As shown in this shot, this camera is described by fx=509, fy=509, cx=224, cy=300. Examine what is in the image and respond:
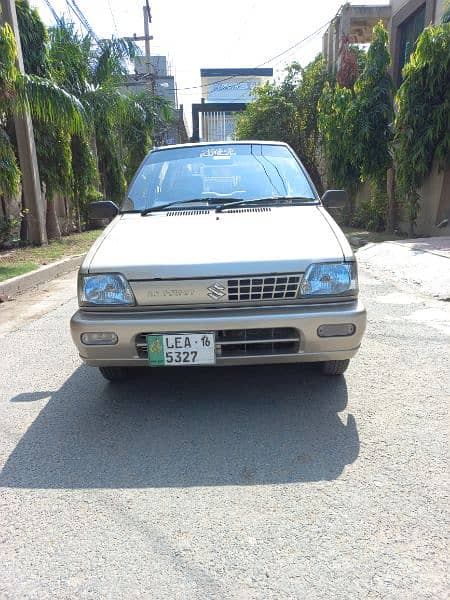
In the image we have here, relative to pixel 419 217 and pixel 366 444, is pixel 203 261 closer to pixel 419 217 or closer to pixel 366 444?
pixel 366 444

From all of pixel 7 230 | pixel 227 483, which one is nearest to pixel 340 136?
pixel 7 230

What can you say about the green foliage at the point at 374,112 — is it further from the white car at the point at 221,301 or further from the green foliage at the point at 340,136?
the white car at the point at 221,301

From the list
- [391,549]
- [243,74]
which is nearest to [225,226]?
[391,549]

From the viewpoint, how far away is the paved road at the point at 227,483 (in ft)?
6.31

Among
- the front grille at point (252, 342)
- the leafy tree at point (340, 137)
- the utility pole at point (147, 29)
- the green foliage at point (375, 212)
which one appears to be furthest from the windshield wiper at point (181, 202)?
the utility pole at point (147, 29)

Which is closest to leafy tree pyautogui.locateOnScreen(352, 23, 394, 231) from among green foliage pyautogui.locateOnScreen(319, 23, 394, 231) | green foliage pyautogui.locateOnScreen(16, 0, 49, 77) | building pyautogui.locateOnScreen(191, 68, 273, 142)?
green foliage pyautogui.locateOnScreen(319, 23, 394, 231)

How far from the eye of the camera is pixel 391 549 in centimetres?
202

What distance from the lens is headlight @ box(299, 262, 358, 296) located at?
3010mm

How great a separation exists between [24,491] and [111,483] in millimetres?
419

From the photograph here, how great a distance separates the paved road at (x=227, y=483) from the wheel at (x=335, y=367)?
0.28 ft

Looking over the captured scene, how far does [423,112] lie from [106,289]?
10637mm

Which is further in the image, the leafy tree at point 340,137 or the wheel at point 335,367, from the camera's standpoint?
the leafy tree at point 340,137

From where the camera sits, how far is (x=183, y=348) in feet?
9.71

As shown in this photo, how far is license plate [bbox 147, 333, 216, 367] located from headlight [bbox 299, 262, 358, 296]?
64 cm
